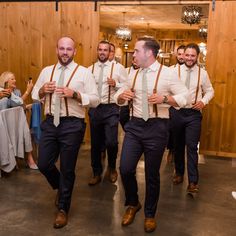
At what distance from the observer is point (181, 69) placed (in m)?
4.10

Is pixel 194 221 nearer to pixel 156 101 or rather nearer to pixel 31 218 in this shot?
pixel 156 101

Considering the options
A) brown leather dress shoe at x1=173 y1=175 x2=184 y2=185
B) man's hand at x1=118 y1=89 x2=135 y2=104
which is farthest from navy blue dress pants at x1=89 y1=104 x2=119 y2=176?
man's hand at x1=118 y1=89 x2=135 y2=104

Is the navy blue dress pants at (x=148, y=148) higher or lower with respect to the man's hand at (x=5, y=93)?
lower

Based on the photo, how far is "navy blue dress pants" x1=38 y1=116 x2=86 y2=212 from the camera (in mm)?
3066

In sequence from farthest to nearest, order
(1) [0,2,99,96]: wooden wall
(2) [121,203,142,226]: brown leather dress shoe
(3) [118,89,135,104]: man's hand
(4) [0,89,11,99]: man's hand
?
1. (1) [0,2,99,96]: wooden wall
2. (4) [0,89,11,99]: man's hand
3. (2) [121,203,142,226]: brown leather dress shoe
4. (3) [118,89,135,104]: man's hand

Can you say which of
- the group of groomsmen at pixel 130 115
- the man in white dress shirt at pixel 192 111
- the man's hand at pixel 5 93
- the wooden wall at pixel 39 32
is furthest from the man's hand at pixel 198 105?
the wooden wall at pixel 39 32

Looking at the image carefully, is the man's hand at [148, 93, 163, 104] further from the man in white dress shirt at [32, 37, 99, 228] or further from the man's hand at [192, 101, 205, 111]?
the man's hand at [192, 101, 205, 111]

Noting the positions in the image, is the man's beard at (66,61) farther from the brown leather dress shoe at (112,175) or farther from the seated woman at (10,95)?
the brown leather dress shoe at (112,175)

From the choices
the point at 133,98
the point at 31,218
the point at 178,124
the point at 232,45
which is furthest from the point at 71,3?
the point at 31,218

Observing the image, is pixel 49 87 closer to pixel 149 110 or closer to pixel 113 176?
pixel 149 110

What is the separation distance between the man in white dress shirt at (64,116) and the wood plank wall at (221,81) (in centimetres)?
286

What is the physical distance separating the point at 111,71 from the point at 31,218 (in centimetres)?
193

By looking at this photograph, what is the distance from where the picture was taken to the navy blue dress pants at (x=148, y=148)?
9.64 ft

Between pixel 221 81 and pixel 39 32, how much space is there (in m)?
3.14
